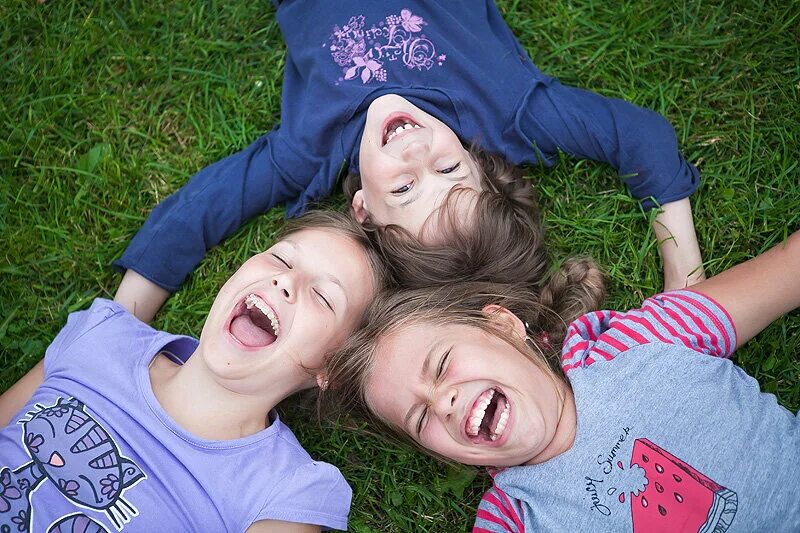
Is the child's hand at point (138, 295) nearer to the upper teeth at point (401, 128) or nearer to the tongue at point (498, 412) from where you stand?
the upper teeth at point (401, 128)

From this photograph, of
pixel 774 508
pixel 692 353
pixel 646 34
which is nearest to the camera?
pixel 774 508

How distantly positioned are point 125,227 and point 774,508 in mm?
2833

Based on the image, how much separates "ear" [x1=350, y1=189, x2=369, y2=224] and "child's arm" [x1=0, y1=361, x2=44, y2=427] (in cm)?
145

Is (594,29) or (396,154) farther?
(594,29)

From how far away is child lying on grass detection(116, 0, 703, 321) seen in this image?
289cm

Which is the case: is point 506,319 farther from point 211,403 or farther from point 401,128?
point 211,403

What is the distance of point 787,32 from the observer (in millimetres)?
3182

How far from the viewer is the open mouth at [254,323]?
→ 2.61m

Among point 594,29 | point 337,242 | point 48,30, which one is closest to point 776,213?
point 594,29

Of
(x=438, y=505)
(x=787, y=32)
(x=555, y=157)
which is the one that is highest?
(x=787, y=32)

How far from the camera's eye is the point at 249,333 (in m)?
2.76

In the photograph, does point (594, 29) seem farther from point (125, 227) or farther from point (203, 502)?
point (203, 502)

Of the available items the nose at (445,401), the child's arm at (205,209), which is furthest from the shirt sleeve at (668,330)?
the child's arm at (205,209)

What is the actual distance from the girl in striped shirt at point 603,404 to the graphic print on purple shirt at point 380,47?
1036mm
